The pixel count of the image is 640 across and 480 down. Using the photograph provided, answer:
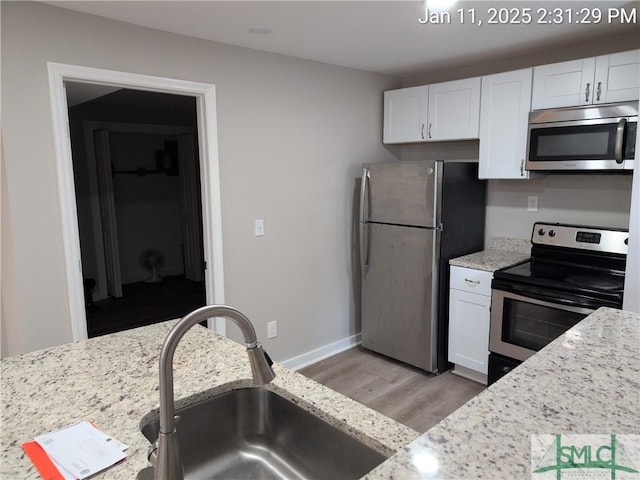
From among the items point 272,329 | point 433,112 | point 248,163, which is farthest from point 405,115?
point 272,329

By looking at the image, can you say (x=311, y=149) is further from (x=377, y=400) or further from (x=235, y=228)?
(x=377, y=400)

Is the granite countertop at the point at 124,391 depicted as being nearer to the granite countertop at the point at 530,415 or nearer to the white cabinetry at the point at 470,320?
the granite countertop at the point at 530,415

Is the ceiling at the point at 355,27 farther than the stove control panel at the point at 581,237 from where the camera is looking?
No

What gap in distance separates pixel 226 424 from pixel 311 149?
2443 mm

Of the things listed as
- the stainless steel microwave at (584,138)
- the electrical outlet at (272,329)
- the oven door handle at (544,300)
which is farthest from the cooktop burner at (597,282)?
the electrical outlet at (272,329)

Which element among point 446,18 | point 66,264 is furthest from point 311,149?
point 66,264

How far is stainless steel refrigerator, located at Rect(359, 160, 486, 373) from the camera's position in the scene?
3197mm

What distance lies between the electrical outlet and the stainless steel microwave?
2097 millimetres

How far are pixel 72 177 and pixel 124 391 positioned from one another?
A: 151 centimetres

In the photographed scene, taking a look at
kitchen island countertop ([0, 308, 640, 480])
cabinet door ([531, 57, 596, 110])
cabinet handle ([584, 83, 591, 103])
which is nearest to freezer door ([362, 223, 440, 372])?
cabinet door ([531, 57, 596, 110])

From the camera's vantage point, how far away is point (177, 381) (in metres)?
1.35

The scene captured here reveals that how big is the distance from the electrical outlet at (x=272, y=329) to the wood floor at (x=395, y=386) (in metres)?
0.42

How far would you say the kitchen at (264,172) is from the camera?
218 centimetres

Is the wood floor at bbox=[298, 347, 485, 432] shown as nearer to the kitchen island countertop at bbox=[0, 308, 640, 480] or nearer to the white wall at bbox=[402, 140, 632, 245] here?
the white wall at bbox=[402, 140, 632, 245]
